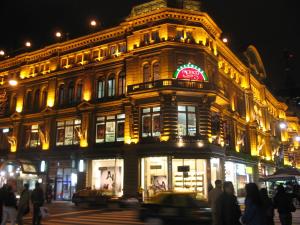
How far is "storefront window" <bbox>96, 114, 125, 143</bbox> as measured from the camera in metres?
38.0

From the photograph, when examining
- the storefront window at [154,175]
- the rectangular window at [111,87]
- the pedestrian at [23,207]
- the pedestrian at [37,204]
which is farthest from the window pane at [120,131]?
the pedestrian at [23,207]

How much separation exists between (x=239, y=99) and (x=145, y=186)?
23293 mm

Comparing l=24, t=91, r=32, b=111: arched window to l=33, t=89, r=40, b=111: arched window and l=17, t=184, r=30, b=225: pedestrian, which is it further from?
l=17, t=184, r=30, b=225: pedestrian

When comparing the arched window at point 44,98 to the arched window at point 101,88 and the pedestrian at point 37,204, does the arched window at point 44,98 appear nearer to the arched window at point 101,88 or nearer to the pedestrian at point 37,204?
the arched window at point 101,88

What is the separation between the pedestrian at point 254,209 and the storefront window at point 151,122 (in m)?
26.4

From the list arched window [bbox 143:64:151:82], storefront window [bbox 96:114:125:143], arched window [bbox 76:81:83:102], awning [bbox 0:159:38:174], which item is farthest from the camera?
arched window [bbox 76:81:83:102]

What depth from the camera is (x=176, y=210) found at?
1436cm

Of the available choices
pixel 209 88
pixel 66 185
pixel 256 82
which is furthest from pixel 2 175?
pixel 256 82

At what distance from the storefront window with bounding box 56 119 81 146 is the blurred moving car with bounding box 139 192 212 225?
27135 mm

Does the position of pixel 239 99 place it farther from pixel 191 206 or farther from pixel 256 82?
pixel 191 206

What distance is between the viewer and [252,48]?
59344 mm

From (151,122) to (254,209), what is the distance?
27.3 meters

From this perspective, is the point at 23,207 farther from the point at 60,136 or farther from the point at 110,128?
the point at 60,136

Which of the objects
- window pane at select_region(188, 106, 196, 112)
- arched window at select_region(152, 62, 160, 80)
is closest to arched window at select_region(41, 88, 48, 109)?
arched window at select_region(152, 62, 160, 80)
